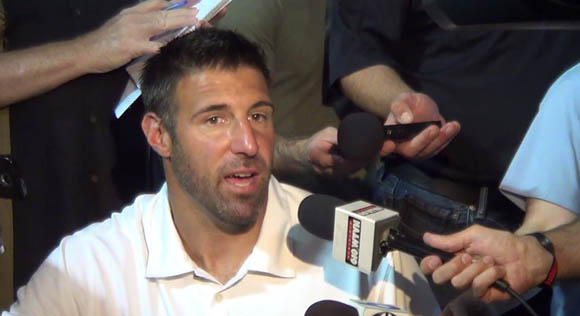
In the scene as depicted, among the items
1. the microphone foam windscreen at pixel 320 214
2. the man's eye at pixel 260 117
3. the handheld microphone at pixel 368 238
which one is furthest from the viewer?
the man's eye at pixel 260 117

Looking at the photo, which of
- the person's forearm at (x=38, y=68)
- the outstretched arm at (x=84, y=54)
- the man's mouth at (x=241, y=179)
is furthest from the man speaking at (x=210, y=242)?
the person's forearm at (x=38, y=68)

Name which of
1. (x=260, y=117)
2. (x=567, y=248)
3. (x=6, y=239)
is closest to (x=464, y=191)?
(x=567, y=248)

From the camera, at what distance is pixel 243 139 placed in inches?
43.5

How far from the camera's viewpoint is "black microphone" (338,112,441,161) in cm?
105

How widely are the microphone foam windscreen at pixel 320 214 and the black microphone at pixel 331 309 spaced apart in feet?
0.41

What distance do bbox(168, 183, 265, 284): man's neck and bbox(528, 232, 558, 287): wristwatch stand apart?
1.45 feet

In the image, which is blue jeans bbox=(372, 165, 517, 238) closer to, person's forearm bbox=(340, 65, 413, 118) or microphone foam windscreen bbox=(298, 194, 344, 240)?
person's forearm bbox=(340, 65, 413, 118)

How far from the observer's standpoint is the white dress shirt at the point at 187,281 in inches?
44.1

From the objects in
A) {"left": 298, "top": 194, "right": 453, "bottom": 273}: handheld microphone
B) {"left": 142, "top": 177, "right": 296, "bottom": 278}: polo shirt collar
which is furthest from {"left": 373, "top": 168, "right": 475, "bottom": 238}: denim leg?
{"left": 298, "top": 194, "right": 453, "bottom": 273}: handheld microphone

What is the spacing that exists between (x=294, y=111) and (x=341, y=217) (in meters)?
0.70

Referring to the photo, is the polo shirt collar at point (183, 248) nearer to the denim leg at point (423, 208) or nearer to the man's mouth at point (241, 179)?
the man's mouth at point (241, 179)

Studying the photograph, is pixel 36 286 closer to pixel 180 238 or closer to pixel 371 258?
pixel 180 238

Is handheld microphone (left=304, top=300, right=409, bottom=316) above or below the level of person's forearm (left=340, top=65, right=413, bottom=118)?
below

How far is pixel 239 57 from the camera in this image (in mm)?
1193
